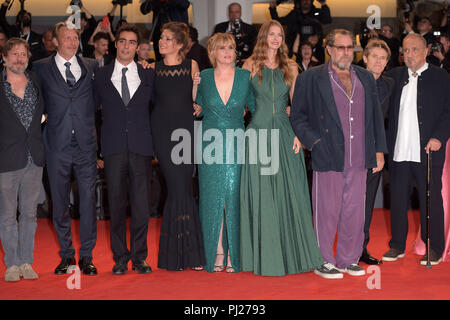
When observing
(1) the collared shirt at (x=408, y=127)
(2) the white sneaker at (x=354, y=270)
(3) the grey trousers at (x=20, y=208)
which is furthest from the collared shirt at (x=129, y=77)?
(1) the collared shirt at (x=408, y=127)

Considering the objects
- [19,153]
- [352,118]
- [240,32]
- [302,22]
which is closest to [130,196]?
[19,153]

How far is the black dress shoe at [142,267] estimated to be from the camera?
178 inches

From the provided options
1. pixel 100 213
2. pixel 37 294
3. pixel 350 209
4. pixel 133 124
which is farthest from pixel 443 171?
pixel 100 213

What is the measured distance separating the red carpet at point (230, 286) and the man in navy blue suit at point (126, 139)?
0.26 metres

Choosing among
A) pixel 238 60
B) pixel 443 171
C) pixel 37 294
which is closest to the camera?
pixel 37 294

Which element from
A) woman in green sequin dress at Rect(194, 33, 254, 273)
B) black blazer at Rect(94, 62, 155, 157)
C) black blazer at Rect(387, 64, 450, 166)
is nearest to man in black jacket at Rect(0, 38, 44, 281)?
black blazer at Rect(94, 62, 155, 157)

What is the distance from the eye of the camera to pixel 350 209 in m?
4.48

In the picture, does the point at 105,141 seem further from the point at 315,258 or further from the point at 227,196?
the point at 315,258

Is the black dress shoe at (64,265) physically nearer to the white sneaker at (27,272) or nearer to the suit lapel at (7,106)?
the white sneaker at (27,272)

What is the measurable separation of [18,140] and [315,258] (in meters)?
2.13

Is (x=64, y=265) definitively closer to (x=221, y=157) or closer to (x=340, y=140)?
(x=221, y=157)

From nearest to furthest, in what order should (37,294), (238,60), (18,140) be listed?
(37,294) → (18,140) → (238,60)

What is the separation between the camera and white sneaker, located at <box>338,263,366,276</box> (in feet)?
14.5

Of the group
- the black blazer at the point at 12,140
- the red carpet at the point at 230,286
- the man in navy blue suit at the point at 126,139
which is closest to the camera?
the red carpet at the point at 230,286
